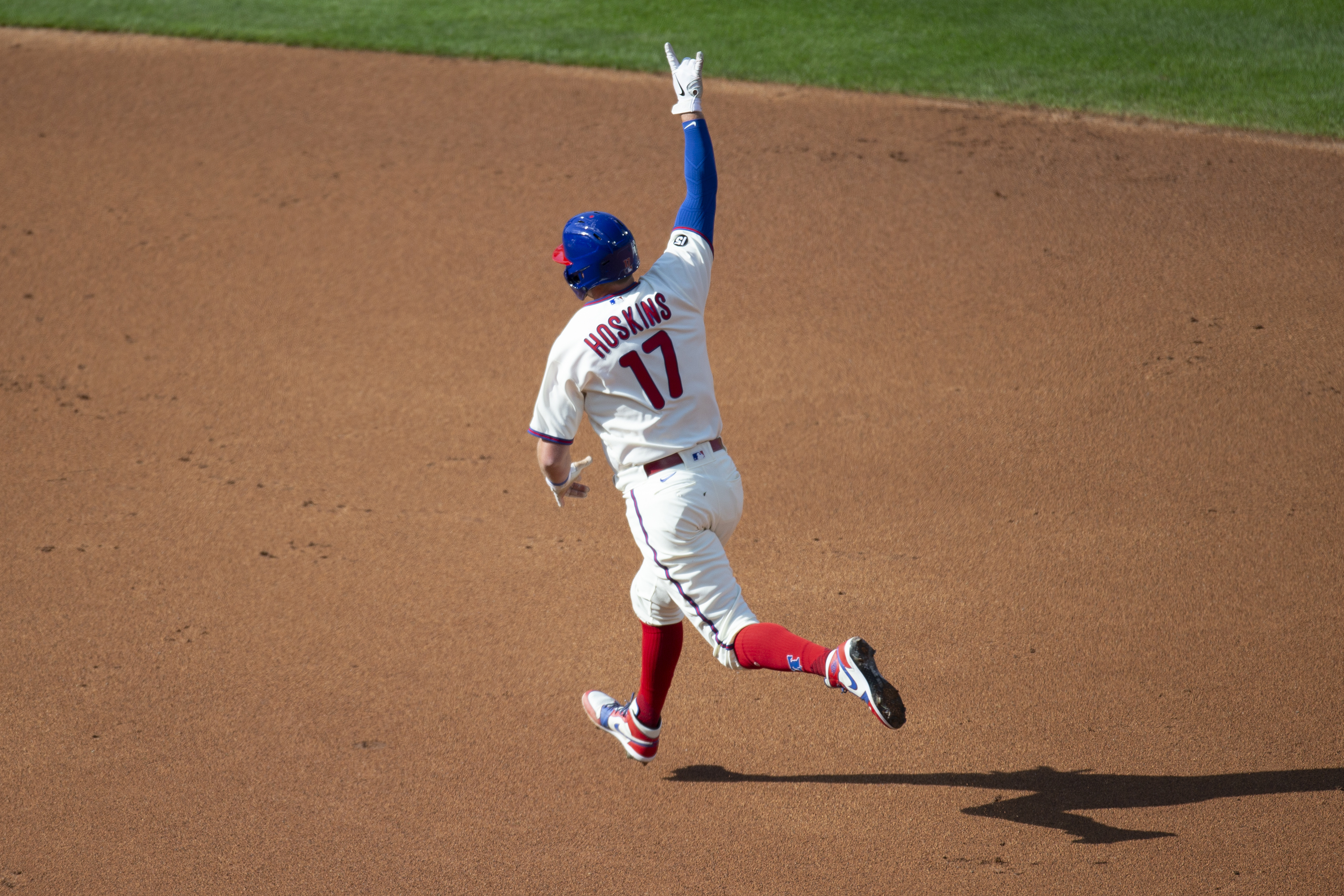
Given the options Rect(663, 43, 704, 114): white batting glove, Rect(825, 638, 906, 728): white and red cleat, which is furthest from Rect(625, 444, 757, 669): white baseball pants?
Rect(663, 43, 704, 114): white batting glove

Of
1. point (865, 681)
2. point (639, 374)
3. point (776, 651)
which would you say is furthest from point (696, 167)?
point (865, 681)

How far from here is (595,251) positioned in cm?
356

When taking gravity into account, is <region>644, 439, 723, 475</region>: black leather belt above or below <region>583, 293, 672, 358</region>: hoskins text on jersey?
below

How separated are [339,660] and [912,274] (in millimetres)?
4345

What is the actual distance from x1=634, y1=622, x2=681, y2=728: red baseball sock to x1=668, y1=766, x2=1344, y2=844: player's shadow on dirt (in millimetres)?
390

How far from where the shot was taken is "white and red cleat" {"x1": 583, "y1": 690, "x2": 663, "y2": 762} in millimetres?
3947

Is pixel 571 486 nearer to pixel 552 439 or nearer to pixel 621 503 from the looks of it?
pixel 552 439

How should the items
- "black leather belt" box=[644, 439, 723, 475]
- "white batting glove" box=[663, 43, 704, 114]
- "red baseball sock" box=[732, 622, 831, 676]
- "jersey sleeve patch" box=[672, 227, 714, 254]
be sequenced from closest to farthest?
"red baseball sock" box=[732, 622, 831, 676] < "black leather belt" box=[644, 439, 723, 475] < "jersey sleeve patch" box=[672, 227, 714, 254] < "white batting glove" box=[663, 43, 704, 114]

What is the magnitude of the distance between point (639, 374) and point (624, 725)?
1336 mm

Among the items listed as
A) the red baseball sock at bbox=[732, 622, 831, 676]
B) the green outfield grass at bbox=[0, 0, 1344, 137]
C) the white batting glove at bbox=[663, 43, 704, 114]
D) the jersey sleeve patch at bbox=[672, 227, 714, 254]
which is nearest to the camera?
the red baseball sock at bbox=[732, 622, 831, 676]

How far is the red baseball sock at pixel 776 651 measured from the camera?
3422 millimetres

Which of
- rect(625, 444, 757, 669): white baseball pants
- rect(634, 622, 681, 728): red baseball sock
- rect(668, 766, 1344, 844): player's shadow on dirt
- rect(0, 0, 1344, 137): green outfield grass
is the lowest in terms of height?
rect(668, 766, 1344, 844): player's shadow on dirt

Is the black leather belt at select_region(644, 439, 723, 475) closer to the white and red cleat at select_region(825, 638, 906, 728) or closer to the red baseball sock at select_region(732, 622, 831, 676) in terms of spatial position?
the red baseball sock at select_region(732, 622, 831, 676)

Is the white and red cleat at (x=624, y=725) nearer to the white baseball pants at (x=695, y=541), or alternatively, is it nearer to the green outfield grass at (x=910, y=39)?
the white baseball pants at (x=695, y=541)
